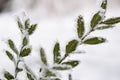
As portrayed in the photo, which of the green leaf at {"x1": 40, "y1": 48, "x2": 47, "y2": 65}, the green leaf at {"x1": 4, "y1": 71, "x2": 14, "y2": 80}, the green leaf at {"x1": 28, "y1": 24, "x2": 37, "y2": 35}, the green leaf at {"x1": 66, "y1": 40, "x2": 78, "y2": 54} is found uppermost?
the green leaf at {"x1": 28, "y1": 24, "x2": 37, "y2": 35}

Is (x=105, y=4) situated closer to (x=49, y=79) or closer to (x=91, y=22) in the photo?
(x=91, y=22)

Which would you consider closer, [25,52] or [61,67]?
[61,67]

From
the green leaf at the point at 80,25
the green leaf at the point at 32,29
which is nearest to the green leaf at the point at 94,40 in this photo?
the green leaf at the point at 80,25

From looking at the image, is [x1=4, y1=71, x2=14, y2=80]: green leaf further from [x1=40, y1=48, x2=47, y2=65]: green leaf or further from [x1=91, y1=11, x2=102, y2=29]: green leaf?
[x1=91, y1=11, x2=102, y2=29]: green leaf

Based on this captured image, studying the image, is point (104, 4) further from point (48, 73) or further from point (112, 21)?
point (48, 73)

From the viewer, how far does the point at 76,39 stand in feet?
3.03

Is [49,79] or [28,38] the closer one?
[49,79]

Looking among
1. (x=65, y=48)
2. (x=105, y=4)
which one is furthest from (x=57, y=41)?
(x=105, y=4)

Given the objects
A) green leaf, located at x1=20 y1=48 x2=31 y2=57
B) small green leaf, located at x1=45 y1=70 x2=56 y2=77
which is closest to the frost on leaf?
small green leaf, located at x1=45 y1=70 x2=56 y2=77

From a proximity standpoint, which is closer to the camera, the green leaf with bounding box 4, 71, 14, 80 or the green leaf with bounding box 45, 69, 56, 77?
the green leaf with bounding box 45, 69, 56, 77

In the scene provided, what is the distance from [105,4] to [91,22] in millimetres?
56

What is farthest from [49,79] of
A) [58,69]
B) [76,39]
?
[76,39]

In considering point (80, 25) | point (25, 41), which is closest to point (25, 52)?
point (25, 41)

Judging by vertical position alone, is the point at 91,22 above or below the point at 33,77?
above
